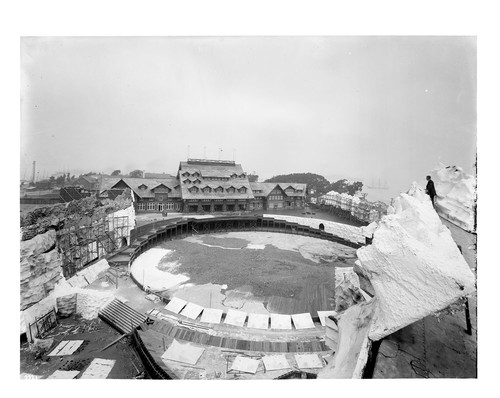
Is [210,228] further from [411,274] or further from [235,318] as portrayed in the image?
[411,274]

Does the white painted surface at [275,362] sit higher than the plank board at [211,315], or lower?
lower

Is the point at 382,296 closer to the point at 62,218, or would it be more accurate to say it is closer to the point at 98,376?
the point at 98,376

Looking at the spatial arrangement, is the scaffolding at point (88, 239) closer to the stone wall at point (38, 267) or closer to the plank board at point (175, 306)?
the stone wall at point (38, 267)

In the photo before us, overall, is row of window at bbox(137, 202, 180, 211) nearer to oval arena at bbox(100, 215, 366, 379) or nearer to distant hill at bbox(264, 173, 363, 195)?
oval arena at bbox(100, 215, 366, 379)

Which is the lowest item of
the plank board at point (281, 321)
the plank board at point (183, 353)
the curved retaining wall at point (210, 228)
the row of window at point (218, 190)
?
the plank board at point (281, 321)

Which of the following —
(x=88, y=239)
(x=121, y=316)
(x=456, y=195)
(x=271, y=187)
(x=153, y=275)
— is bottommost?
(x=121, y=316)

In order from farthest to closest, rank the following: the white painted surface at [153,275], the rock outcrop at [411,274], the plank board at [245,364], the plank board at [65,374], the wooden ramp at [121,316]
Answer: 1. the white painted surface at [153,275]
2. the wooden ramp at [121,316]
3. the plank board at [245,364]
4. the plank board at [65,374]
5. the rock outcrop at [411,274]

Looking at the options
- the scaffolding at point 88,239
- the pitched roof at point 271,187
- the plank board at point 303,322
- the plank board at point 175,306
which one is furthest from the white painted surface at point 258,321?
the pitched roof at point 271,187

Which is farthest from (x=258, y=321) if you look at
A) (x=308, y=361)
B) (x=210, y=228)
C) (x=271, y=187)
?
(x=271, y=187)
